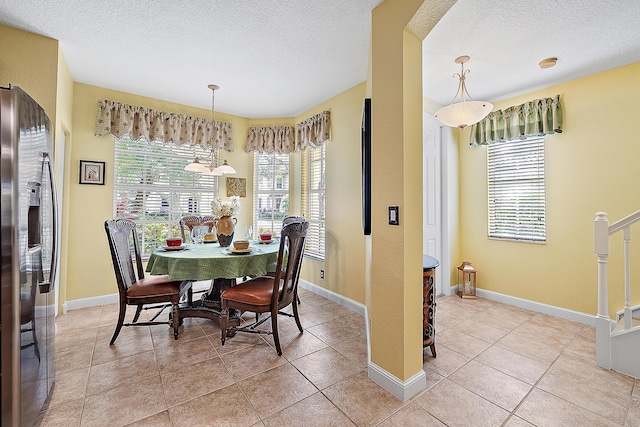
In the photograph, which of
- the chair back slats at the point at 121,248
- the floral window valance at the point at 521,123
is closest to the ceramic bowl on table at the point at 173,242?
the chair back slats at the point at 121,248

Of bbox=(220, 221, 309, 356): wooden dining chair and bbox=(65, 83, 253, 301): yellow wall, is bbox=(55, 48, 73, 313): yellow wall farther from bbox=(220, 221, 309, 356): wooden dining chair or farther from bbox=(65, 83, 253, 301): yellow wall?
bbox=(220, 221, 309, 356): wooden dining chair

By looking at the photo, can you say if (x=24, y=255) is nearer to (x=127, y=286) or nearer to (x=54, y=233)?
(x=54, y=233)

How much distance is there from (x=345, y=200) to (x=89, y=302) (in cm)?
341

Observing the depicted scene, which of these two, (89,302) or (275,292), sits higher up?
(275,292)

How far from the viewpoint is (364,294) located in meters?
3.22

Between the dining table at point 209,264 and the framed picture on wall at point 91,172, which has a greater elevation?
the framed picture on wall at point 91,172

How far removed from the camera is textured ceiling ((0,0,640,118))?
2100 millimetres

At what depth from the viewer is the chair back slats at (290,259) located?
2.36 metres

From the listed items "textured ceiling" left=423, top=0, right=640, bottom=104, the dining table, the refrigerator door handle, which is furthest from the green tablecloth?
"textured ceiling" left=423, top=0, right=640, bottom=104

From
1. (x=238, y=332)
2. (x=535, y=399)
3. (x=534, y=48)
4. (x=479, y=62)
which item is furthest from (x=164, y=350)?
(x=534, y=48)

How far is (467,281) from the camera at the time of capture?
12.8 feet

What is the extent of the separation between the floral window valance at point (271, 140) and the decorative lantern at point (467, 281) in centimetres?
308

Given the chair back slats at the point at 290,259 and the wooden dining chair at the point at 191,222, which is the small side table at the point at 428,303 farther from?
the wooden dining chair at the point at 191,222

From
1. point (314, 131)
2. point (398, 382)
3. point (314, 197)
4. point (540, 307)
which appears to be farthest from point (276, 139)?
point (540, 307)
